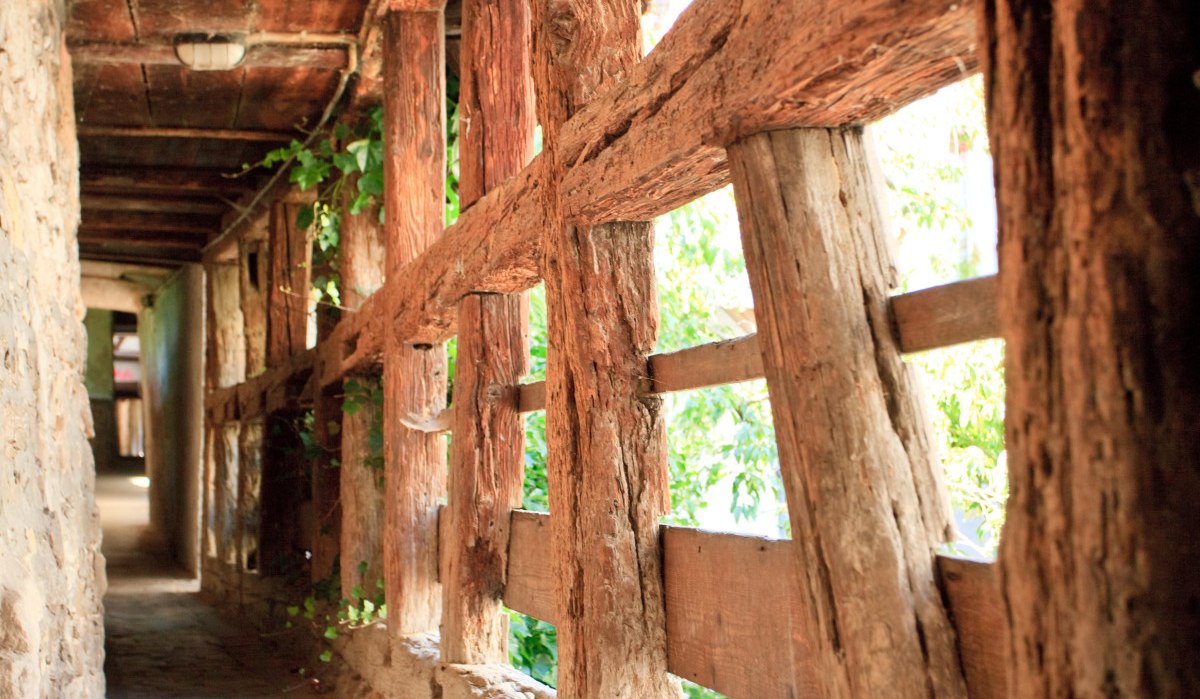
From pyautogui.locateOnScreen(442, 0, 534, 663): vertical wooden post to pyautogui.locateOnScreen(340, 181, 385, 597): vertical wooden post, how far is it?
166 centimetres

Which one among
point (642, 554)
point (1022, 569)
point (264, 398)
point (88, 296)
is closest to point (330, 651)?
point (264, 398)

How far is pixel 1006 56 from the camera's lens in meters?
1.25

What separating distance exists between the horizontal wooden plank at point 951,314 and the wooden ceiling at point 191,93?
12.2ft

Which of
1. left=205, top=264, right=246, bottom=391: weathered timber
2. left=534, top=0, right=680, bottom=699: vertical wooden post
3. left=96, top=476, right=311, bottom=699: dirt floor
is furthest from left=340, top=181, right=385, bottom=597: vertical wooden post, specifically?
left=205, top=264, right=246, bottom=391: weathered timber

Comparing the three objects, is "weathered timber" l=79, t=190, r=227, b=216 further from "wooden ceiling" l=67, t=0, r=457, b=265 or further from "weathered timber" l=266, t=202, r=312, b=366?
"weathered timber" l=266, t=202, r=312, b=366

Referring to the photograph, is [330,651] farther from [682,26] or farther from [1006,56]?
[1006,56]

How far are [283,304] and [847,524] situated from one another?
6140mm

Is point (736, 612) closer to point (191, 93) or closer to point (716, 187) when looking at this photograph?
point (716, 187)

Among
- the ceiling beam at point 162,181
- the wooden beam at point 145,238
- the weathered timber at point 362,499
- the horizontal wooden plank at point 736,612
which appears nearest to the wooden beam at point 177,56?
the weathered timber at point 362,499

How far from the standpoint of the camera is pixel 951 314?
169 centimetres

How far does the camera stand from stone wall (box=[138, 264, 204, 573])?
408 inches

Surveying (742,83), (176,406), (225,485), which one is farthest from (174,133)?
(176,406)

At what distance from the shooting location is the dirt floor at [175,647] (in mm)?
5781

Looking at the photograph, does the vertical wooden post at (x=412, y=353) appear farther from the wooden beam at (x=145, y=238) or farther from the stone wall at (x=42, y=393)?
the wooden beam at (x=145, y=238)
